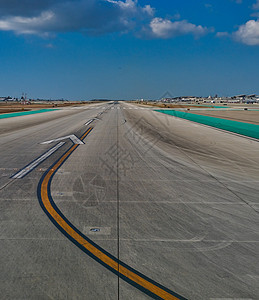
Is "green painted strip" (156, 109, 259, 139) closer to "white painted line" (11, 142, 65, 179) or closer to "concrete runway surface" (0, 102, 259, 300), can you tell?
"concrete runway surface" (0, 102, 259, 300)

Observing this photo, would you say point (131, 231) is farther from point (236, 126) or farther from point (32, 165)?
point (236, 126)

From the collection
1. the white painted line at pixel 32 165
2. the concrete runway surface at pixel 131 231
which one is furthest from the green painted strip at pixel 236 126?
the white painted line at pixel 32 165

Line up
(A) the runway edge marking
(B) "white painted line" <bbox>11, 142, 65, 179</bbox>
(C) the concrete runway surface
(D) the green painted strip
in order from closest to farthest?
(A) the runway edge marking < (C) the concrete runway surface < (B) "white painted line" <bbox>11, 142, 65, 179</bbox> < (D) the green painted strip

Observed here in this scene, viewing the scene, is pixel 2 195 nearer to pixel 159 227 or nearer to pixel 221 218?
pixel 159 227

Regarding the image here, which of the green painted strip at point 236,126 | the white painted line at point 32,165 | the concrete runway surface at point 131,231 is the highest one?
the white painted line at point 32,165

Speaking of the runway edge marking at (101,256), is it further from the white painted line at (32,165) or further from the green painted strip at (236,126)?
the green painted strip at (236,126)

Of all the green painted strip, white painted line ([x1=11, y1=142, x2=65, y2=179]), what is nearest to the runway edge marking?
white painted line ([x1=11, y1=142, x2=65, y2=179])

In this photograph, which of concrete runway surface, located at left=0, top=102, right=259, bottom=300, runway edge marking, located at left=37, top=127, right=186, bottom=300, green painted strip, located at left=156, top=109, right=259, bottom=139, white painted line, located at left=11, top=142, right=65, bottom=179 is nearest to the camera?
runway edge marking, located at left=37, top=127, right=186, bottom=300

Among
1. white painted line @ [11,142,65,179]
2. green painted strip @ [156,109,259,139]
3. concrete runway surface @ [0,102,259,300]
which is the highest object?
white painted line @ [11,142,65,179]
